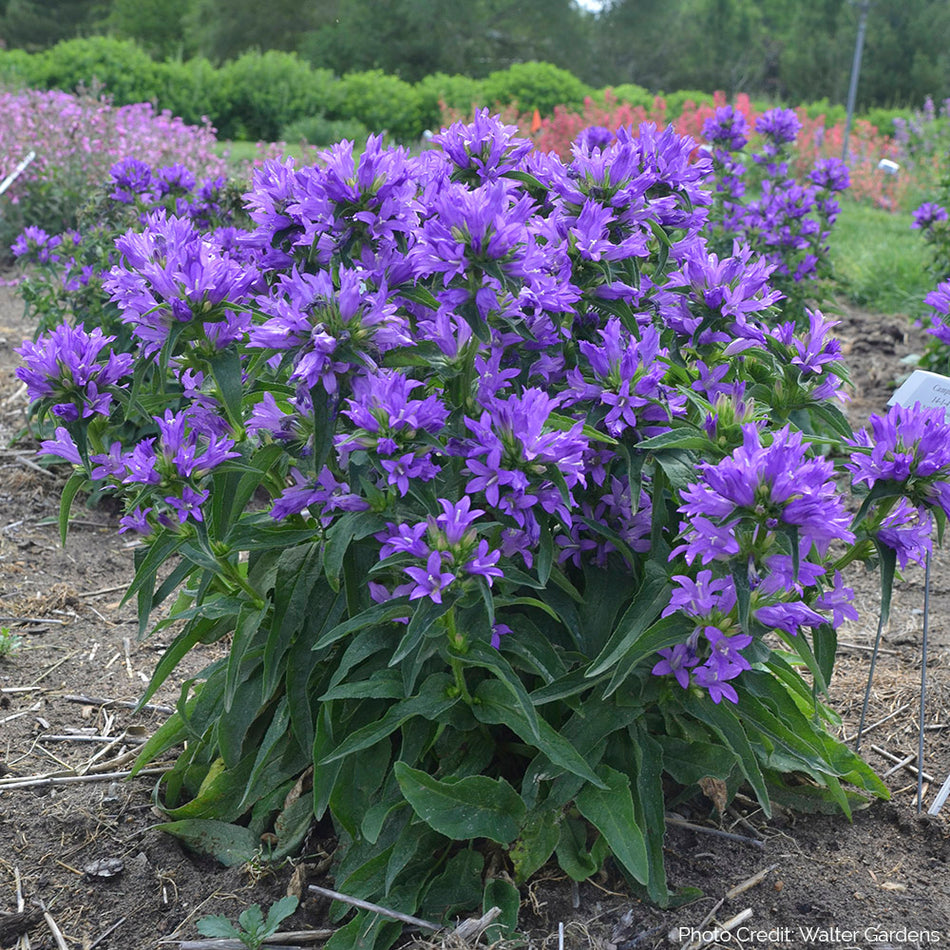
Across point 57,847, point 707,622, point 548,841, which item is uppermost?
point 707,622

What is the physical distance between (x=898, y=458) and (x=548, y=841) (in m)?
0.95

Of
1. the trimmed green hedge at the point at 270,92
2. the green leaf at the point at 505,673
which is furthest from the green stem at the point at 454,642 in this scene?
the trimmed green hedge at the point at 270,92

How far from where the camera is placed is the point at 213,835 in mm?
2176

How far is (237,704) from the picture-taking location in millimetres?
2049

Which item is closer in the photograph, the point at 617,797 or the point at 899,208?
the point at 617,797

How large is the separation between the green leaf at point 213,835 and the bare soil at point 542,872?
0.04 meters

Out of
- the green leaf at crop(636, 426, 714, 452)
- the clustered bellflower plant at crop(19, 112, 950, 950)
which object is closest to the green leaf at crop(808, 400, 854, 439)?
the clustered bellflower plant at crop(19, 112, 950, 950)

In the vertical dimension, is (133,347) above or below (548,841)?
above

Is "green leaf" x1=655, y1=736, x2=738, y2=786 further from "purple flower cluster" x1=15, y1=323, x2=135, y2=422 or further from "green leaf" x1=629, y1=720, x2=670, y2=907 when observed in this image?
"purple flower cluster" x1=15, y1=323, x2=135, y2=422

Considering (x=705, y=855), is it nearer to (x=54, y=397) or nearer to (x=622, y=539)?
(x=622, y=539)

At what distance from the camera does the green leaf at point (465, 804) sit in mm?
1786

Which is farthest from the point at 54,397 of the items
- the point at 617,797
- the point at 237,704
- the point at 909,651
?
Result: the point at 909,651

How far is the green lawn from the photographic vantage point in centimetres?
747

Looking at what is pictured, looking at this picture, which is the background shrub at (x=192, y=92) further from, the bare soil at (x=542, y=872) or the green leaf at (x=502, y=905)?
the green leaf at (x=502, y=905)
